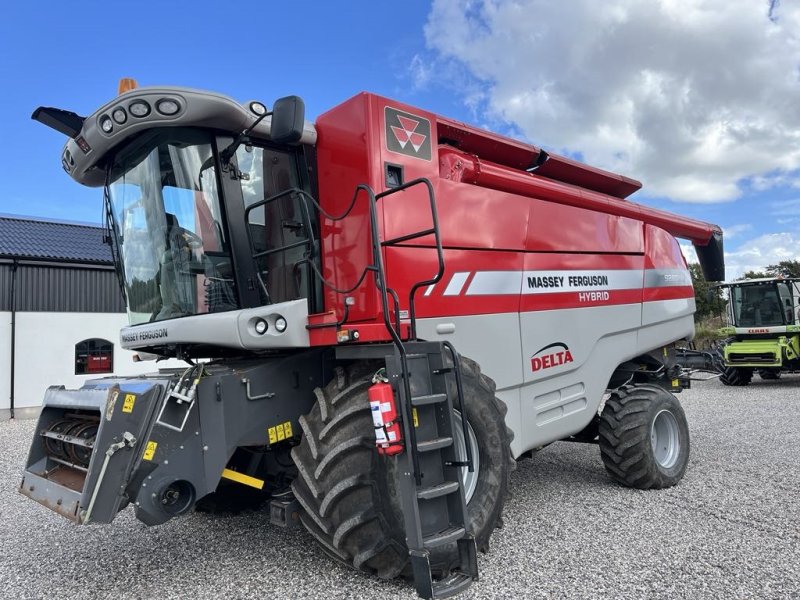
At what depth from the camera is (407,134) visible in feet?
13.3

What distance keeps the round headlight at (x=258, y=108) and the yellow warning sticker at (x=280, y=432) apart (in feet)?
6.41

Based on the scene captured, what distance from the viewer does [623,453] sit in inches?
206

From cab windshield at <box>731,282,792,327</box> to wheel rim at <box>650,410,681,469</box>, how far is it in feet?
39.3

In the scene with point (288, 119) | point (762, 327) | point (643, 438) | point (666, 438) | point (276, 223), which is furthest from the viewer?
point (762, 327)

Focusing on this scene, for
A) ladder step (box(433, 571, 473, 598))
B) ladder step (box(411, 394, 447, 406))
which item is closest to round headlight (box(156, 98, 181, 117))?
ladder step (box(411, 394, 447, 406))

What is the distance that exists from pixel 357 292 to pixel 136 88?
5.94 feet

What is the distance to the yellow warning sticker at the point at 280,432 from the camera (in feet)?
12.0

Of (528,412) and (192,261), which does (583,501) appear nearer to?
(528,412)

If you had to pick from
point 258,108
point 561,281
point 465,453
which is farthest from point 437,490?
point 258,108

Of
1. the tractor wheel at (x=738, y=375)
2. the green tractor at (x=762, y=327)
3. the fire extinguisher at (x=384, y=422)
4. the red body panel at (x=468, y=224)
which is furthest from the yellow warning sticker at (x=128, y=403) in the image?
the tractor wheel at (x=738, y=375)

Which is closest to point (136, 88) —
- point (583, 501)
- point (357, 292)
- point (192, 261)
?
point (192, 261)

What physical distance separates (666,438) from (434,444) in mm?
3551

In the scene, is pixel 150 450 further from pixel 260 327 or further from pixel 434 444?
pixel 434 444

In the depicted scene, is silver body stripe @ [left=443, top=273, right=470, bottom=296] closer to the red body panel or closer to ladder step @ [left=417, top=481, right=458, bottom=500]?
the red body panel
